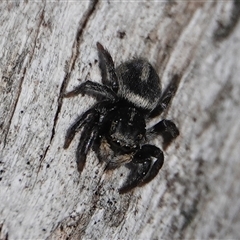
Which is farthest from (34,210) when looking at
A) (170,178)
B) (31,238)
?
(170,178)

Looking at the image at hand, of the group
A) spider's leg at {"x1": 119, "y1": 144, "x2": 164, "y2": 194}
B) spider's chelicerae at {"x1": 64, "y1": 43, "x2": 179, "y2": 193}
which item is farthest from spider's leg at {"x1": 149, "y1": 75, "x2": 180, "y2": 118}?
spider's leg at {"x1": 119, "y1": 144, "x2": 164, "y2": 194}

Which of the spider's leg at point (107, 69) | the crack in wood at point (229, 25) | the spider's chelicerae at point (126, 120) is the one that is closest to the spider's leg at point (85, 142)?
the spider's chelicerae at point (126, 120)

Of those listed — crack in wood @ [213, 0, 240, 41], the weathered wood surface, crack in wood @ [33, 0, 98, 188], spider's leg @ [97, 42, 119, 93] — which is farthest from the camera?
crack in wood @ [213, 0, 240, 41]

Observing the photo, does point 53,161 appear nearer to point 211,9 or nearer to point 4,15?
point 4,15

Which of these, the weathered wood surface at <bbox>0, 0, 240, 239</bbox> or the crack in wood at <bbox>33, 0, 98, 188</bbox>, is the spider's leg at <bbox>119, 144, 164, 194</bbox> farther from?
the crack in wood at <bbox>33, 0, 98, 188</bbox>

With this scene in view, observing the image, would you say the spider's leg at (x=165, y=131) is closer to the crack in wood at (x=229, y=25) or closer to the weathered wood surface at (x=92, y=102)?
the weathered wood surface at (x=92, y=102)

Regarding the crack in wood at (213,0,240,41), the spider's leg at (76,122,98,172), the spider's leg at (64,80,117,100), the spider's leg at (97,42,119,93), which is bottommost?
the spider's leg at (76,122,98,172)

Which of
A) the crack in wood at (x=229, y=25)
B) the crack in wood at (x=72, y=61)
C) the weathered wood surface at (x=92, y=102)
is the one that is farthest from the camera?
the crack in wood at (x=229, y=25)
